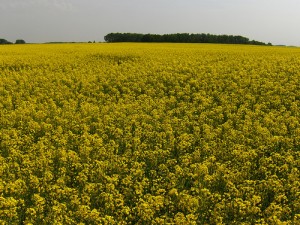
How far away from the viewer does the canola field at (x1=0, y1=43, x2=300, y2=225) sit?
6891 millimetres

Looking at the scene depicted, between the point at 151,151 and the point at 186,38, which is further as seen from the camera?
the point at 186,38

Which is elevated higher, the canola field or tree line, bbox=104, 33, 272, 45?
tree line, bbox=104, 33, 272, 45

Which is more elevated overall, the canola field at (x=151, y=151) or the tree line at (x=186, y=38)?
the tree line at (x=186, y=38)

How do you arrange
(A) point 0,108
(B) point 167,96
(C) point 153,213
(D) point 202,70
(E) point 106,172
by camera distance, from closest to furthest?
(C) point 153,213 → (E) point 106,172 → (A) point 0,108 → (B) point 167,96 → (D) point 202,70

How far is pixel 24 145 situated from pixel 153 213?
5382 mm

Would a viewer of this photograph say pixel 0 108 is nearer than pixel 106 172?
No

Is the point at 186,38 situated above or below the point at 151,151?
above

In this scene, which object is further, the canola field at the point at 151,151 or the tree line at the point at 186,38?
the tree line at the point at 186,38

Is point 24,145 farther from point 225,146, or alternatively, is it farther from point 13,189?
point 225,146

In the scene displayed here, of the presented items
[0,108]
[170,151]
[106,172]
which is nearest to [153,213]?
[106,172]

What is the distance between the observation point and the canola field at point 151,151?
6.89 m

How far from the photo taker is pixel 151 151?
9.47 meters

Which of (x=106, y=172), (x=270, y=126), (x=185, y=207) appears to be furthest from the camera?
(x=270, y=126)

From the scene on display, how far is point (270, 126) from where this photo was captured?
38.3 feet
